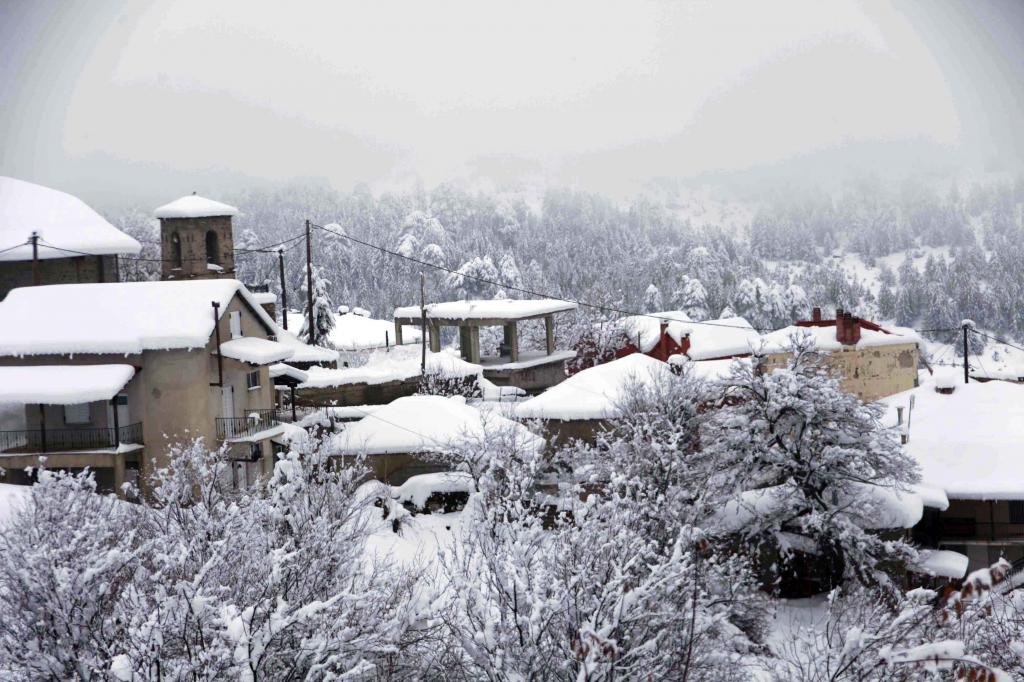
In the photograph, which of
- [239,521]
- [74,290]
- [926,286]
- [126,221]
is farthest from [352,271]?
[239,521]

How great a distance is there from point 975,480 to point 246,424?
22636 millimetres

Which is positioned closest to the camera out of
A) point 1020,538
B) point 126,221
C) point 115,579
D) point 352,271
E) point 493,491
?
point 115,579

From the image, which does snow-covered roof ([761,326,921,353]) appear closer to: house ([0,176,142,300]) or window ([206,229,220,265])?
window ([206,229,220,265])

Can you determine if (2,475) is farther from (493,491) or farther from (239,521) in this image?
(239,521)

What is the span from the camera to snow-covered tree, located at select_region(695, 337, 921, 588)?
29.9m

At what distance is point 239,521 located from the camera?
18.4m

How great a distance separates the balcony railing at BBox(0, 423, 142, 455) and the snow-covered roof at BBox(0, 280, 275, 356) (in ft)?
7.74

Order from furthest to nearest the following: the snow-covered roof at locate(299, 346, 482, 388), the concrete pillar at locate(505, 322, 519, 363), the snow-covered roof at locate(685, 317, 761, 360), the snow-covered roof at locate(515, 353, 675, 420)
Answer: the snow-covered roof at locate(685, 317, 761, 360) → the concrete pillar at locate(505, 322, 519, 363) → the snow-covered roof at locate(299, 346, 482, 388) → the snow-covered roof at locate(515, 353, 675, 420)

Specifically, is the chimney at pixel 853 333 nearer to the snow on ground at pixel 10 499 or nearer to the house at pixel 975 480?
the house at pixel 975 480

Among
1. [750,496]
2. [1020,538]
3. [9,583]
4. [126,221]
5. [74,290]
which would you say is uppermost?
[126,221]

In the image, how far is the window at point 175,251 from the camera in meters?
49.7

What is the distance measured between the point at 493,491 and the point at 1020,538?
16599 millimetres

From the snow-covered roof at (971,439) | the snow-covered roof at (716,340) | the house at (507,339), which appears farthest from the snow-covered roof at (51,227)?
the snow-covered roof at (971,439)

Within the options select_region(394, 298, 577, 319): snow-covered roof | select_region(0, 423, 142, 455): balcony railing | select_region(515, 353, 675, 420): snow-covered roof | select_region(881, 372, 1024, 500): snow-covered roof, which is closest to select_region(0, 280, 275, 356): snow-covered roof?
select_region(0, 423, 142, 455): balcony railing
